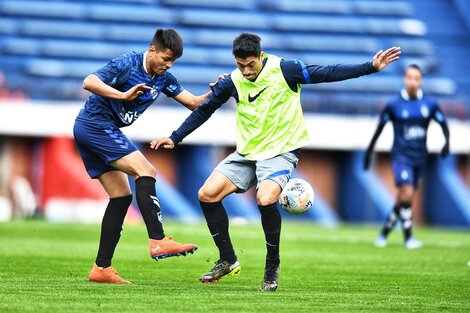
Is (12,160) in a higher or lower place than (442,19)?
lower

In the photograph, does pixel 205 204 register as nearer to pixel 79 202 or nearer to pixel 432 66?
pixel 79 202

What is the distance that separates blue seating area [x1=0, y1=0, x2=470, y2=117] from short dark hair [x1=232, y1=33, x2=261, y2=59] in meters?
20.1

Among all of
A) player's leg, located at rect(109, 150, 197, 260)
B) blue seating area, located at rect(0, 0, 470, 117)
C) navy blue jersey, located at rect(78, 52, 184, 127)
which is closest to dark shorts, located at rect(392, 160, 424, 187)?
navy blue jersey, located at rect(78, 52, 184, 127)

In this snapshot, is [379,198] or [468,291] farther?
[379,198]

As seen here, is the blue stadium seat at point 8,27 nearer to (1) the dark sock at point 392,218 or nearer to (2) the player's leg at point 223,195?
(1) the dark sock at point 392,218

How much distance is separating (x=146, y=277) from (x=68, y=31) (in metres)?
22.4

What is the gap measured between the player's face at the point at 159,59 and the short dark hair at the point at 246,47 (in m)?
0.60

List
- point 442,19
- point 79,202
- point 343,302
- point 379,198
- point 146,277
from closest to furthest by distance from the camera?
1. point 343,302
2. point 146,277
3. point 79,202
4. point 379,198
5. point 442,19

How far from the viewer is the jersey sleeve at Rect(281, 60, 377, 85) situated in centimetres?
819

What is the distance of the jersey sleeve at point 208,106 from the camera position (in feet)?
28.2

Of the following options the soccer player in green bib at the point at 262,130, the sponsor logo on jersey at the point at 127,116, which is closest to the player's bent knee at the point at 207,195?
the soccer player in green bib at the point at 262,130

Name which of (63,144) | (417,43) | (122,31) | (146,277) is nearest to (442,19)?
(417,43)

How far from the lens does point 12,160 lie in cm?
2775

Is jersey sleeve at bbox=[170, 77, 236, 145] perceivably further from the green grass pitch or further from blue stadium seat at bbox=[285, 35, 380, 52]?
blue stadium seat at bbox=[285, 35, 380, 52]
